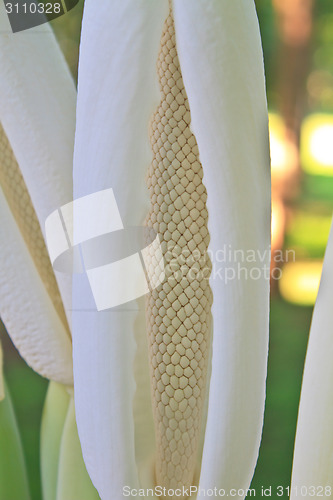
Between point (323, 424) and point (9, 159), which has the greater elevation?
point (9, 159)

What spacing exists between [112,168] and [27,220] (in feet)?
0.32

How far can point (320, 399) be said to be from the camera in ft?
0.78

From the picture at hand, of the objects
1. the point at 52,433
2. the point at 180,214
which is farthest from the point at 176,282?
the point at 52,433

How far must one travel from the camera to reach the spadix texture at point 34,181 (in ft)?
0.92

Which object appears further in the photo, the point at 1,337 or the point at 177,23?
the point at 1,337

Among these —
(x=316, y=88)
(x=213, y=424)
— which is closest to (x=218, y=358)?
(x=213, y=424)

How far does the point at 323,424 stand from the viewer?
24cm

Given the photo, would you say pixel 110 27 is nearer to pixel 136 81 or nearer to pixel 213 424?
pixel 136 81

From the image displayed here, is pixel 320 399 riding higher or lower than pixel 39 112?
lower

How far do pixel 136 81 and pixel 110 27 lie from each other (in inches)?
0.9

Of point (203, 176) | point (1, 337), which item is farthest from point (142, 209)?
point (1, 337)

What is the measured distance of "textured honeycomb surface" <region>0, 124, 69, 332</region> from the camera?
32 centimetres

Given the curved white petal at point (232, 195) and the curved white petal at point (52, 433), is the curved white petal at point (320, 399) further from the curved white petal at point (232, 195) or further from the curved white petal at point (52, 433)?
the curved white petal at point (52, 433)

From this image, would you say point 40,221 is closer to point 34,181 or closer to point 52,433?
point 34,181
